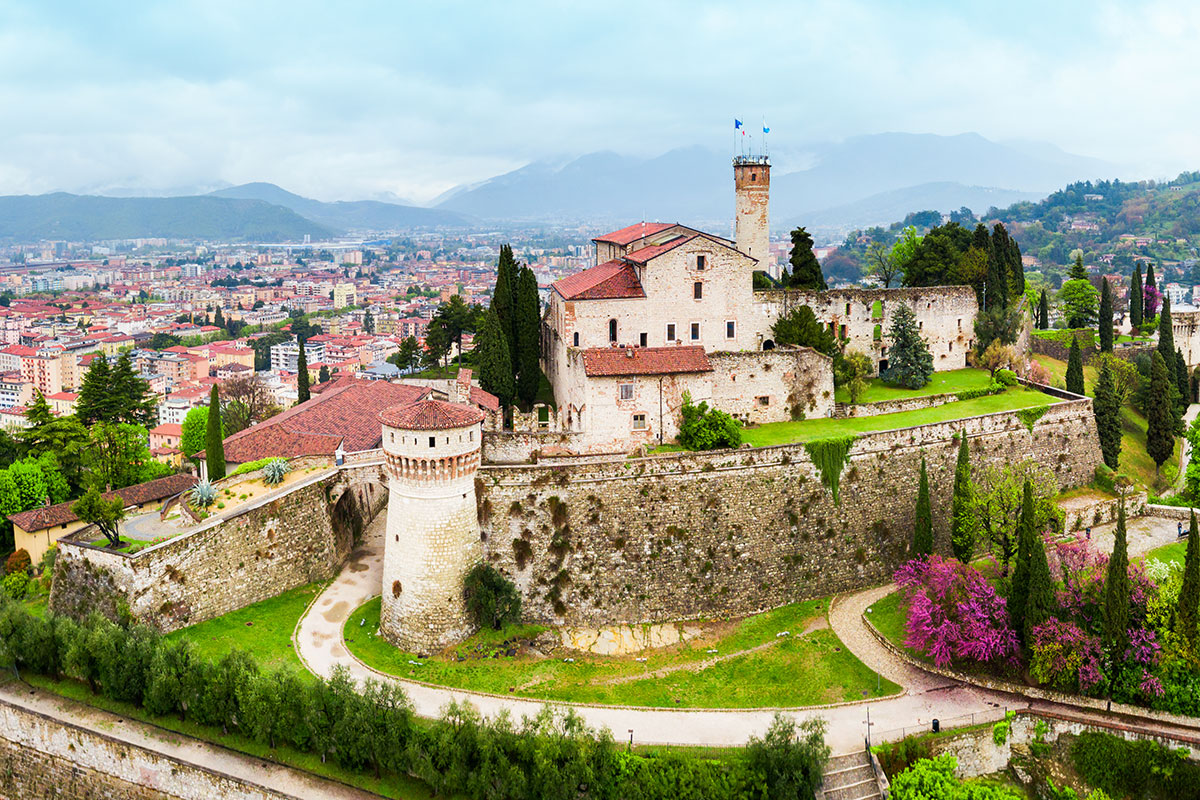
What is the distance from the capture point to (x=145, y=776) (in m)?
28.4

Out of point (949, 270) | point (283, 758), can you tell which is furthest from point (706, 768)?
point (949, 270)

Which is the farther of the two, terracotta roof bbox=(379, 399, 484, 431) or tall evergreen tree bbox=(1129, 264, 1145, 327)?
tall evergreen tree bbox=(1129, 264, 1145, 327)

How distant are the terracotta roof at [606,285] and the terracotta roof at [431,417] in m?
10.9

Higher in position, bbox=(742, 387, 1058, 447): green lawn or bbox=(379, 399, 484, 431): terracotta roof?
bbox=(379, 399, 484, 431): terracotta roof

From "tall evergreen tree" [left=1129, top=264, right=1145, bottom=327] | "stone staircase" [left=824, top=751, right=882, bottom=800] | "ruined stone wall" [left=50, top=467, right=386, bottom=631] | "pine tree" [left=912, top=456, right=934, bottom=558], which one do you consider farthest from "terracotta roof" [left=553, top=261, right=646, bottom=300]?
"tall evergreen tree" [left=1129, top=264, right=1145, bottom=327]

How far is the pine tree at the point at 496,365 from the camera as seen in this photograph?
42.9m

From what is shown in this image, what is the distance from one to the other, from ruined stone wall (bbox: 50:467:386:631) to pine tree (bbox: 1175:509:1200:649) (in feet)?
90.6

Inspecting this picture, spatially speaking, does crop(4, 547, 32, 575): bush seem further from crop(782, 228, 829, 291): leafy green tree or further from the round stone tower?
crop(782, 228, 829, 291): leafy green tree

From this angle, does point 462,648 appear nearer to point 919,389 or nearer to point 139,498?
point 139,498

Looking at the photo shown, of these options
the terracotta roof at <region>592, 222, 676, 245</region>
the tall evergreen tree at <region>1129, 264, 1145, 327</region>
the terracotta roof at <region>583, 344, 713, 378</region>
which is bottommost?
the terracotta roof at <region>583, 344, 713, 378</region>

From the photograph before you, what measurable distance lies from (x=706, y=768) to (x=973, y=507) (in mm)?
14965

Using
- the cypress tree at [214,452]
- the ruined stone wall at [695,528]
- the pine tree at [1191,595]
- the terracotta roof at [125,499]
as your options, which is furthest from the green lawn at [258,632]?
the pine tree at [1191,595]

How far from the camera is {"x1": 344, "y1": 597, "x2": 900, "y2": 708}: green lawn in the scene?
2984 cm

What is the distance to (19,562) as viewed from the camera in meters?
38.9
